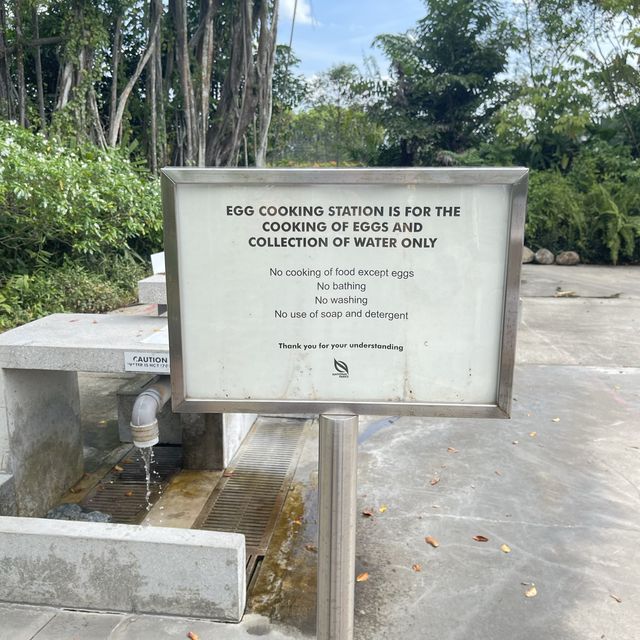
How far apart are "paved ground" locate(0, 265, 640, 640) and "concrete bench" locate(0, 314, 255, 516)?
0.93m

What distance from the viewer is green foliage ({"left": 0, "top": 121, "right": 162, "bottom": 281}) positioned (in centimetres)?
653

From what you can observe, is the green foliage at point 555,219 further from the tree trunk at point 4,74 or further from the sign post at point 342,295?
the sign post at point 342,295

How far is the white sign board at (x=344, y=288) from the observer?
1.61 meters

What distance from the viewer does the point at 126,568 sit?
97.5 inches

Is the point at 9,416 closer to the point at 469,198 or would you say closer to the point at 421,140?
the point at 469,198

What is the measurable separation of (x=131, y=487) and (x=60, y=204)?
390cm

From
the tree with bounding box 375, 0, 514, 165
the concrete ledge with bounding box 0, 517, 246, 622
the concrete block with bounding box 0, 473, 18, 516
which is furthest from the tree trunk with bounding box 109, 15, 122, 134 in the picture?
the tree with bounding box 375, 0, 514, 165

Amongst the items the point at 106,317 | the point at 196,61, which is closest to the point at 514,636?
the point at 106,317

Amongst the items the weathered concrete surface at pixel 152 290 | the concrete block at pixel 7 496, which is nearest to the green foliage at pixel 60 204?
the weathered concrete surface at pixel 152 290

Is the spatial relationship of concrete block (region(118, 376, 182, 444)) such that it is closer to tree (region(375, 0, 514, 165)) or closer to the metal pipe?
the metal pipe

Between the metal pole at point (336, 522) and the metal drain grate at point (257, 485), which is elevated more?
the metal pole at point (336, 522)

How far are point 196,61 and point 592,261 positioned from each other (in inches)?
404

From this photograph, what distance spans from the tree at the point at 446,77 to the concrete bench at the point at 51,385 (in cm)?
1958

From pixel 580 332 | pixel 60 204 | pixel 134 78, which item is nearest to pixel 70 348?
pixel 60 204
